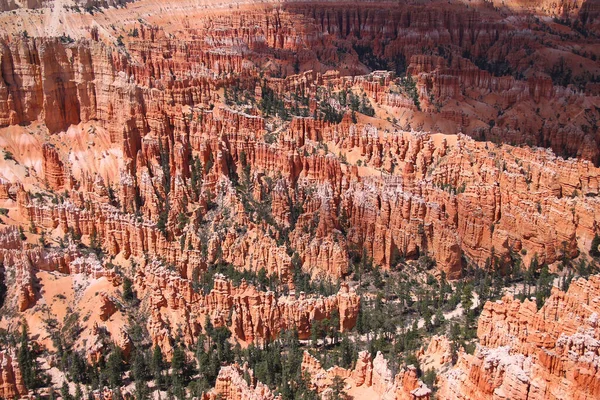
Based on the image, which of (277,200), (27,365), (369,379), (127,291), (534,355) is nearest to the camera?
(534,355)

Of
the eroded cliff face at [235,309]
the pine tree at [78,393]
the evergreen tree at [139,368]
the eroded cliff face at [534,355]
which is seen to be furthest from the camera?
the eroded cliff face at [235,309]

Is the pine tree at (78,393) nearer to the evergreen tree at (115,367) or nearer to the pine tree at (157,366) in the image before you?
the evergreen tree at (115,367)

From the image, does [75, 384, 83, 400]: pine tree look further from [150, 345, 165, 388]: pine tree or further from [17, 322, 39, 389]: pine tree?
[150, 345, 165, 388]: pine tree

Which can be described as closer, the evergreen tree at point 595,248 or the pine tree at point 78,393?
the pine tree at point 78,393

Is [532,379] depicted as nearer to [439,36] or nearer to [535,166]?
[535,166]

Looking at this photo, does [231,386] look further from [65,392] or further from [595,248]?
[595,248]

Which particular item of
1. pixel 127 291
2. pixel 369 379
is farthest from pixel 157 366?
pixel 369 379

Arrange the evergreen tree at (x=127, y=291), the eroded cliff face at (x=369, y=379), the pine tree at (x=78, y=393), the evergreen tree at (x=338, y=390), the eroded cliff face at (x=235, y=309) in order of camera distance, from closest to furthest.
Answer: the eroded cliff face at (x=369, y=379)
the evergreen tree at (x=338, y=390)
the pine tree at (x=78, y=393)
the eroded cliff face at (x=235, y=309)
the evergreen tree at (x=127, y=291)

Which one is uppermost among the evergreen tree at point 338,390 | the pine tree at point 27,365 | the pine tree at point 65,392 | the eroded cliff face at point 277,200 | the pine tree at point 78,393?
the eroded cliff face at point 277,200

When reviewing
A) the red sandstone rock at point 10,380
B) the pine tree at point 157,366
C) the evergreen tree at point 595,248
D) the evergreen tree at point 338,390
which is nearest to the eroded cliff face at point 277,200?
the red sandstone rock at point 10,380

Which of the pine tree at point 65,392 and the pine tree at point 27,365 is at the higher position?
the pine tree at point 27,365
